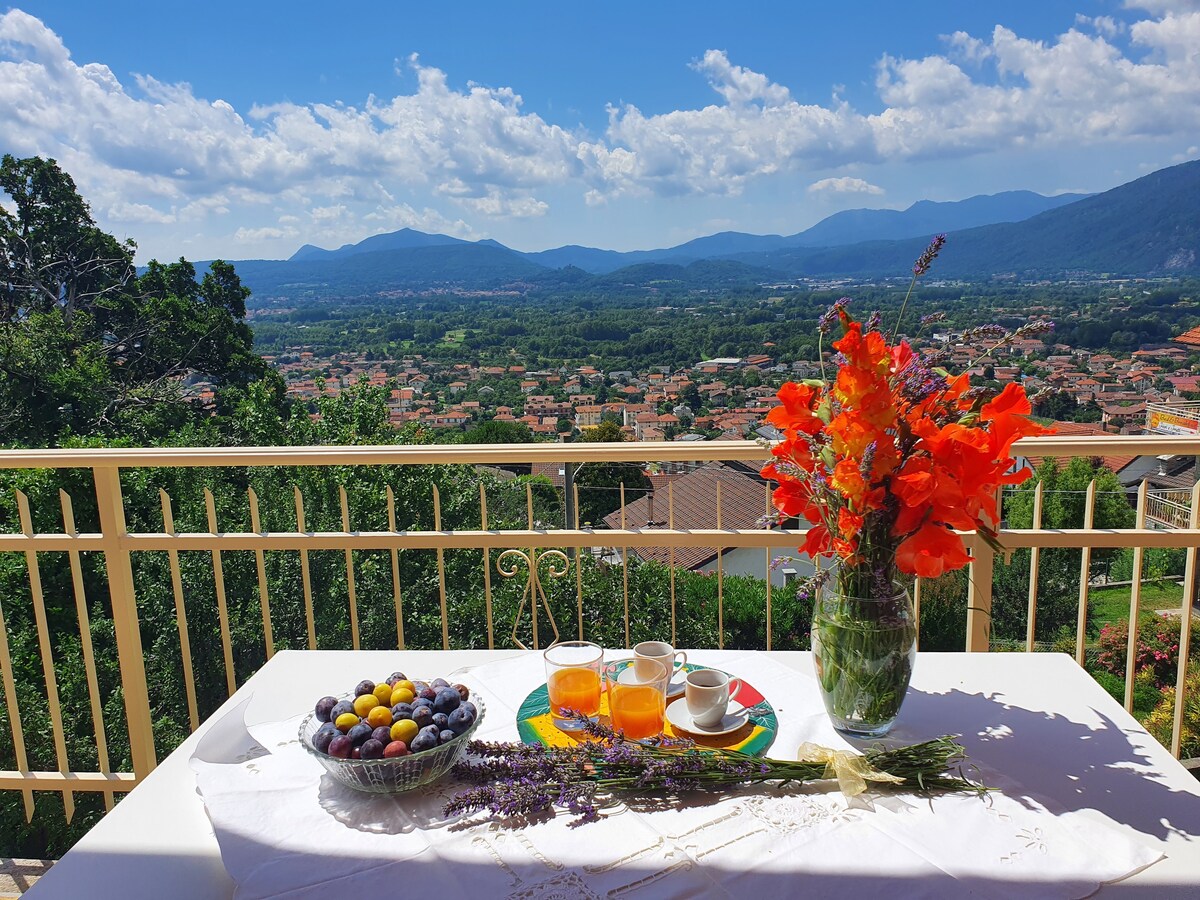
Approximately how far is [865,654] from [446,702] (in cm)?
57

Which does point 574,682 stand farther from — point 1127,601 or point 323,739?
point 1127,601

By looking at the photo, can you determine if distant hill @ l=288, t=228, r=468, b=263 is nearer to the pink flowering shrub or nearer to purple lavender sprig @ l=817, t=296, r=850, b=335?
the pink flowering shrub

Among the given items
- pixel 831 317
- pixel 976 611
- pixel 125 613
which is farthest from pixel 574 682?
pixel 125 613

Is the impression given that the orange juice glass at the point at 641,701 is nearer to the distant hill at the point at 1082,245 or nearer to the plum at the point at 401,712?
the plum at the point at 401,712

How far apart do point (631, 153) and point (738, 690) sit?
45.7 m

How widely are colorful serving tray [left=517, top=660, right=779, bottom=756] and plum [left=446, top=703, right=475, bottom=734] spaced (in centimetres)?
13

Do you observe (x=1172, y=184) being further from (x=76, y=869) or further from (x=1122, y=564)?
(x=76, y=869)

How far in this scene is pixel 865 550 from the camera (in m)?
1.06

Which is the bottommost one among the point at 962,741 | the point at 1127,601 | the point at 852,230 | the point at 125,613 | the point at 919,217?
the point at 1127,601

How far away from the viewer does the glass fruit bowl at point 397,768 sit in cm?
98

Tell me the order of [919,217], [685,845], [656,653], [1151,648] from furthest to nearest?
[919,217] → [1151,648] → [656,653] → [685,845]

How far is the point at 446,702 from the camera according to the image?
1047mm

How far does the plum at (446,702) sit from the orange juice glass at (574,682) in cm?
19

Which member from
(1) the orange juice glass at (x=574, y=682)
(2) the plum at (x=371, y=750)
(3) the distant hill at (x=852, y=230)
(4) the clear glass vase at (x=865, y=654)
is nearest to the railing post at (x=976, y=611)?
(4) the clear glass vase at (x=865, y=654)
